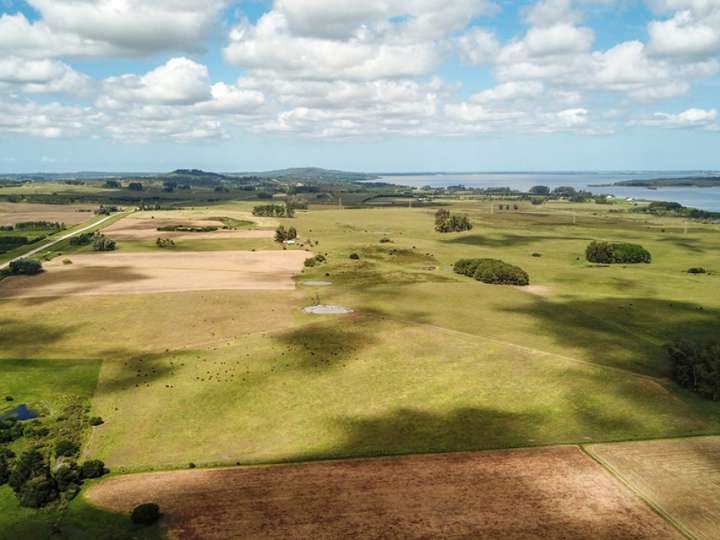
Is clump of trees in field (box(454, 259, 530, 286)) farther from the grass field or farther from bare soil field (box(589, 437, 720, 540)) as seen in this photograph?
bare soil field (box(589, 437, 720, 540))

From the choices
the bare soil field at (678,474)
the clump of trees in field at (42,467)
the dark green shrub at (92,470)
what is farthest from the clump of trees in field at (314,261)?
the bare soil field at (678,474)

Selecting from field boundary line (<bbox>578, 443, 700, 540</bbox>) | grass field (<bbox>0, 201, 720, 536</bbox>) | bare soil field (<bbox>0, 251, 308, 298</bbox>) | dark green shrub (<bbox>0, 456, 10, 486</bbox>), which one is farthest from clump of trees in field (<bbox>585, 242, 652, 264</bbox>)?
dark green shrub (<bbox>0, 456, 10, 486</bbox>)

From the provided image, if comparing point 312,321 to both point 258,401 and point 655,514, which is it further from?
point 655,514

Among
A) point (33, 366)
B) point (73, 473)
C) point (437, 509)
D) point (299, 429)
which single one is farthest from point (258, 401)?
point (33, 366)

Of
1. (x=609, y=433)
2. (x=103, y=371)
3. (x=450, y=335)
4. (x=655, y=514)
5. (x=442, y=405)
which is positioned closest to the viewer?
(x=655, y=514)

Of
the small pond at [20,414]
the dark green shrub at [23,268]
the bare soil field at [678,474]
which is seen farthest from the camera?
the dark green shrub at [23,268]

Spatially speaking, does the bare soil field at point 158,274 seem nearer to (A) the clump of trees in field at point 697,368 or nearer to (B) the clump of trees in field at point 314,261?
(B) the clump of trees in field at point 314,261
